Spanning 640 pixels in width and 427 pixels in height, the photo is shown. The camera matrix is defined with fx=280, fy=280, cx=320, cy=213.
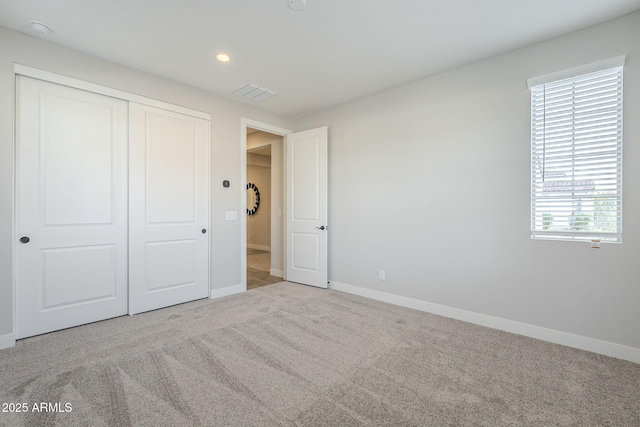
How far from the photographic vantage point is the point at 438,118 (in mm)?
3207

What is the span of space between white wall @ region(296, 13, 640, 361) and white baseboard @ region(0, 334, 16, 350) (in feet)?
11.2

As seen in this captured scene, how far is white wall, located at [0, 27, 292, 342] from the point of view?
2.38 metres

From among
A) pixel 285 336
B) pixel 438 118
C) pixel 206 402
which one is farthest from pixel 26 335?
pixel 438 118

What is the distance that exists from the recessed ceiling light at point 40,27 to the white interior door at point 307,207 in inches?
115

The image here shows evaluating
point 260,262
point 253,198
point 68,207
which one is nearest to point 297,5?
point 68,207

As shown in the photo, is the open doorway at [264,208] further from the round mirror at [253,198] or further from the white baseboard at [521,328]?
the white baseboard at [521,328]

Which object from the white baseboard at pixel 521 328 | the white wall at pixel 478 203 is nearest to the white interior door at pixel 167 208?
the white wall at pixel 478 203

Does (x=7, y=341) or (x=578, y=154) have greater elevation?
(x=578, y=154)

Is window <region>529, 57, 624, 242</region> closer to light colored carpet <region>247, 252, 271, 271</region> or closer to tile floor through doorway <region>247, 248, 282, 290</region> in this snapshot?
tile floor through doorway <region>247, 248, 282, 290</region>

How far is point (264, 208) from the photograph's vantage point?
862cm

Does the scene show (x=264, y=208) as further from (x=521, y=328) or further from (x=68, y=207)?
(x=521, y=328)

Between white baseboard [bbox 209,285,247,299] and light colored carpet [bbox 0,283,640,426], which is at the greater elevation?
white baseboard [bbox 209,285,247,299]

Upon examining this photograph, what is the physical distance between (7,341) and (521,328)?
4558mm

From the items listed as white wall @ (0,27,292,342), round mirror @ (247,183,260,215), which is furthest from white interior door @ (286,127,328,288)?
round mirror @ (247,183,260,215)
